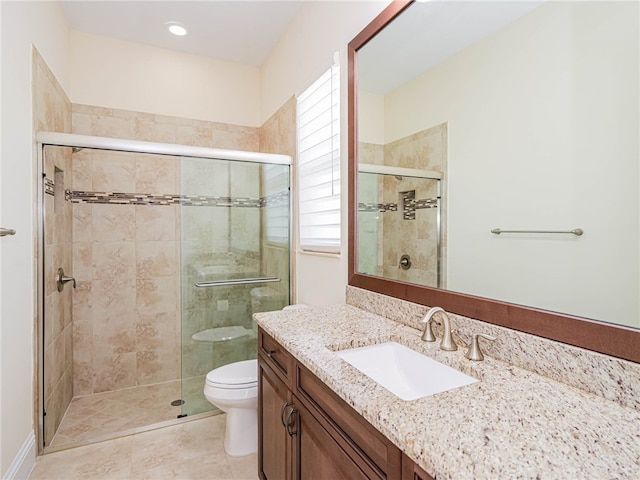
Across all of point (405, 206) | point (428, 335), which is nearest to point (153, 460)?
point (428, 335)

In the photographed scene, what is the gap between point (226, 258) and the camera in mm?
2455

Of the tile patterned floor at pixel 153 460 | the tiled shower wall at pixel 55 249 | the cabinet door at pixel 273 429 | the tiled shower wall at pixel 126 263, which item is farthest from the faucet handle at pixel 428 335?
the tiled shower wall at pixel 55 249

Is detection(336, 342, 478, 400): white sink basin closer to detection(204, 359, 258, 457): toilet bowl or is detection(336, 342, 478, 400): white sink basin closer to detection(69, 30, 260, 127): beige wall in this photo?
detection(204, 359, 258, 457): toilet bowl

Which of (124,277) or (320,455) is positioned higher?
(124,277)

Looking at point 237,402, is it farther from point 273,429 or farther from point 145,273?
point 145,273

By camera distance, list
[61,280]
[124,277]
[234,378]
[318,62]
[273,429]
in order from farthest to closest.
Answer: [124,277]
[61,280]
[318,62]
[234,378]
[273,429]

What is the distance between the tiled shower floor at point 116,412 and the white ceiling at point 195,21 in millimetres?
2827

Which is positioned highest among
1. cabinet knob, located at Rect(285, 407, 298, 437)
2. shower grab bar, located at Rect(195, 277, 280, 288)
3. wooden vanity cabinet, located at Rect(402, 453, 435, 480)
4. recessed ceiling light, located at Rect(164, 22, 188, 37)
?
recessed ceiling light, located at Rect(164, 22, 188, 37)


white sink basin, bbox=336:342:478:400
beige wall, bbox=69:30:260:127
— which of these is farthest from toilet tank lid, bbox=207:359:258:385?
beige wall, bbox=69:30:260:127

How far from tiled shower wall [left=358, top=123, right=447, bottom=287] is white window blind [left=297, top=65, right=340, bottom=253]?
1.03ft

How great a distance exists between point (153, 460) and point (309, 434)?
4.37 ft

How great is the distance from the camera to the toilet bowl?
1900 millimetres

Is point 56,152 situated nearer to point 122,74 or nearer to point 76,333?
point 122,74

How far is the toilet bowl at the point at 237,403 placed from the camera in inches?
74.8
